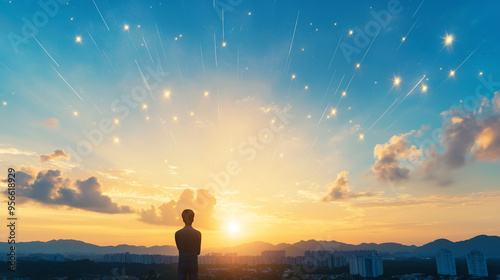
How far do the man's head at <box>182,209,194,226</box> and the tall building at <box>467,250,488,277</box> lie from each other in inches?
6954

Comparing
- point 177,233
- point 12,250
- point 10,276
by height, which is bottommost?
point 10,276

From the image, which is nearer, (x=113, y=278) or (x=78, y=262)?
(x=113, y=278)

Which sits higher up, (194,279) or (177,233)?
(177,233)

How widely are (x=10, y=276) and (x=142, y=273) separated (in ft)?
143

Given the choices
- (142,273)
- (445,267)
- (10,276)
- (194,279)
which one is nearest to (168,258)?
(142,273)

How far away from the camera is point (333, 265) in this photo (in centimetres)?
18088

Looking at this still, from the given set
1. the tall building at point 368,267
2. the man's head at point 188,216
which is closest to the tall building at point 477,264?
the tall building at point 368,267

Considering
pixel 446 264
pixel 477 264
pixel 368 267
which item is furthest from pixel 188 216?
pixel 477 264

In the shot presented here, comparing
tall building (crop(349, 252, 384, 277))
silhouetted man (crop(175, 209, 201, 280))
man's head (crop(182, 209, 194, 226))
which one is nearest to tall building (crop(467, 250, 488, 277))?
tall building (crop(349, 252, 384, 277))

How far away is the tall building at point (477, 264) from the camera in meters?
139

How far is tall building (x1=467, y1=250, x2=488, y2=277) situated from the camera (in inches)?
5472

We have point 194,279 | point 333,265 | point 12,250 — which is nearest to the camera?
point 194,279

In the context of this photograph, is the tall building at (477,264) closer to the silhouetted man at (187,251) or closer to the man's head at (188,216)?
the silhouetted man at (187,251)

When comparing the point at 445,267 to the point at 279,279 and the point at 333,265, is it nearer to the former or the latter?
the point at 333,265
